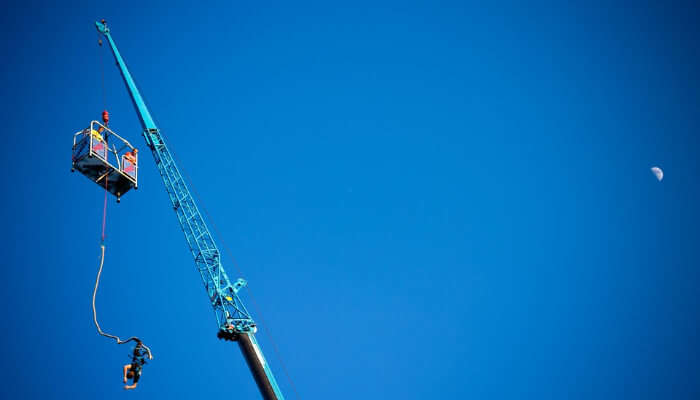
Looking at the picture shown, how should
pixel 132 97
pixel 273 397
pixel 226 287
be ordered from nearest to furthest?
pixel 273 397 < pixel 226 287 < pixel 132 97

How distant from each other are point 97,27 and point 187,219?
791 inches

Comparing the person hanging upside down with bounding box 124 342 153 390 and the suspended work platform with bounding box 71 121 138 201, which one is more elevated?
the suspended work platform with bounding box 71 121 138 201

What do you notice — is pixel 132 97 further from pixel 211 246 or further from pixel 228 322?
pixel 228 322

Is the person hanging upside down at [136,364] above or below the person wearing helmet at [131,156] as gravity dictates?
below

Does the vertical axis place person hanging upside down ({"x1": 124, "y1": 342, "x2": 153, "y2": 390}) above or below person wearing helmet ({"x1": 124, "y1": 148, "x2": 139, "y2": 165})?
below

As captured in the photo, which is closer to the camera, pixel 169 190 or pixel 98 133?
pixel 98 133

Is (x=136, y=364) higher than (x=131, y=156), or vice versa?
(x=131, y=156)

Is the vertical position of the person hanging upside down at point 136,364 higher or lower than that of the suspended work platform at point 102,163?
lower

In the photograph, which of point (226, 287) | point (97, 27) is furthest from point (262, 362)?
point (97, 27)

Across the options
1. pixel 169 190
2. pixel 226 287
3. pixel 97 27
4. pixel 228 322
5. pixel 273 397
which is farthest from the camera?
pixel 97 27

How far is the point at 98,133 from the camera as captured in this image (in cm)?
2142

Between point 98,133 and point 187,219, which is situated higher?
point 187,219

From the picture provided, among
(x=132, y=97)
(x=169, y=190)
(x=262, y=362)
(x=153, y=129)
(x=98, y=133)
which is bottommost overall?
(x=262, y=362)

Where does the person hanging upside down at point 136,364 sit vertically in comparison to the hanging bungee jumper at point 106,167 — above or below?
below
